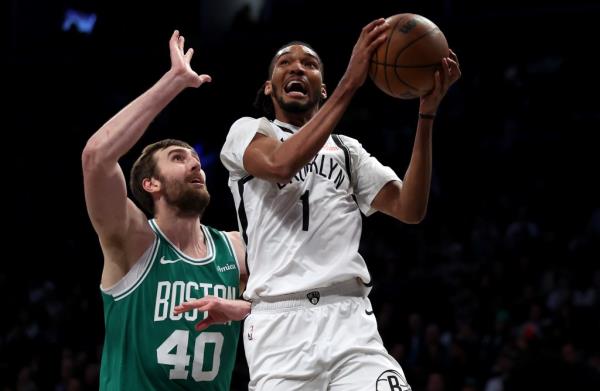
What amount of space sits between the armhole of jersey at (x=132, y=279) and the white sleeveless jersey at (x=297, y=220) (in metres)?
0.66

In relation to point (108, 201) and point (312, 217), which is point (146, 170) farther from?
point (312, 217)

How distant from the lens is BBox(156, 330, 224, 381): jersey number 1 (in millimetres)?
4488

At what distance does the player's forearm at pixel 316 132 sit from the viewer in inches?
147


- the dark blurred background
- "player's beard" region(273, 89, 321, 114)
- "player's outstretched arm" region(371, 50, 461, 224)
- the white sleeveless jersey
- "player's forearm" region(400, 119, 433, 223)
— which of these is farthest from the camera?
the dark blurred background

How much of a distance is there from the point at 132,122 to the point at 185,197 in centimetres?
79

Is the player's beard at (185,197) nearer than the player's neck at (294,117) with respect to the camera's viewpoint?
No

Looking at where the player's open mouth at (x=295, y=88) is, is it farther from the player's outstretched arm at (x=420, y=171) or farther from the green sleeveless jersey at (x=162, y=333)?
the green sleeveless jersey at (x=162, y=333)

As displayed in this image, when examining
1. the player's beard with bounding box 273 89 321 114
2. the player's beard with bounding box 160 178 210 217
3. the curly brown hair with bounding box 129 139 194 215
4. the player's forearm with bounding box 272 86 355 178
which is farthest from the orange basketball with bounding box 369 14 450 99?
the curly brown hair with bounding box 129 139 194 215

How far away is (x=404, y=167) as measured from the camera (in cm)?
1327

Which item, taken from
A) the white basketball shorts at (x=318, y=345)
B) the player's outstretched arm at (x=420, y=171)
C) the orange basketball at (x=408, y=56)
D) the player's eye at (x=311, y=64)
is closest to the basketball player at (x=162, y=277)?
the white basketball shorts at (x=318, y=345)

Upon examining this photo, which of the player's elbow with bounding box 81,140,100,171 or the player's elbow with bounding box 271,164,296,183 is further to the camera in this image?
the player's elbow with bounding box 81,140,100,171

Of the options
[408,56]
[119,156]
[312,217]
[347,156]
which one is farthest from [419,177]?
[119,156]

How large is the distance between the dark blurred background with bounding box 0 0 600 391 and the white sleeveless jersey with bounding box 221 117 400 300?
12.5 ft

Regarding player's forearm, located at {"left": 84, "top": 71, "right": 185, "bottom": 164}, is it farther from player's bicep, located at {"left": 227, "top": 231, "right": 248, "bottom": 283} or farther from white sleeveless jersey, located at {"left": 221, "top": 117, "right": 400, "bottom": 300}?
player's bicep, located at {"left": 227, "top": 231, "right": 248, "bottom": 283}
